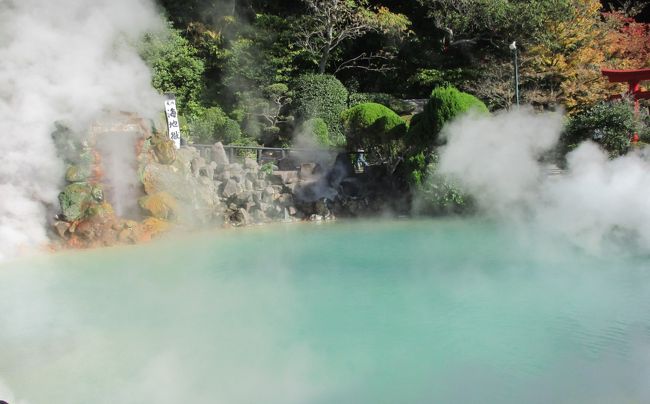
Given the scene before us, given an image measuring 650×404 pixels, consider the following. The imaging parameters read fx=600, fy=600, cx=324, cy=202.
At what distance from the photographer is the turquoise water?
3869 millimetres

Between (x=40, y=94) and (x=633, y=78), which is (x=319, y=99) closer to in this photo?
(x=633, y=78)

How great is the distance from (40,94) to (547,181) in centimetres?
841

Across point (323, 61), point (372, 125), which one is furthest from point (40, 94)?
point (323, 61)

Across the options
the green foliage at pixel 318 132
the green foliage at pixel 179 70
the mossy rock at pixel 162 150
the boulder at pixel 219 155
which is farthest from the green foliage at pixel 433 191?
the green foliage at pixel 179 70

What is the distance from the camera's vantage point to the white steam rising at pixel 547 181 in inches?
295

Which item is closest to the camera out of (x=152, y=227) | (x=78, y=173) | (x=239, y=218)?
(x=152, y=227)

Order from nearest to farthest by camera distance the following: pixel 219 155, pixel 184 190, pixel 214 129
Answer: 1. pixel 184 190
2. pixel 219 155
3. pixel 214 129

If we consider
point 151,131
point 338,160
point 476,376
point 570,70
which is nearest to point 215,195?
point 151,131

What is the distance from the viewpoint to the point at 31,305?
6.23 m

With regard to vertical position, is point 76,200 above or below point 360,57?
below

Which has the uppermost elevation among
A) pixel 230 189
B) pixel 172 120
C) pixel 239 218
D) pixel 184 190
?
pixel 172 120

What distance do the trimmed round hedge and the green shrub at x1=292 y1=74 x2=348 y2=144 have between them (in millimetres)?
3686

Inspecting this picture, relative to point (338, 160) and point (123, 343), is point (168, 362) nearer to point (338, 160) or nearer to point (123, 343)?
point (123, 343)

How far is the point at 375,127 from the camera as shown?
12188 millimetres
